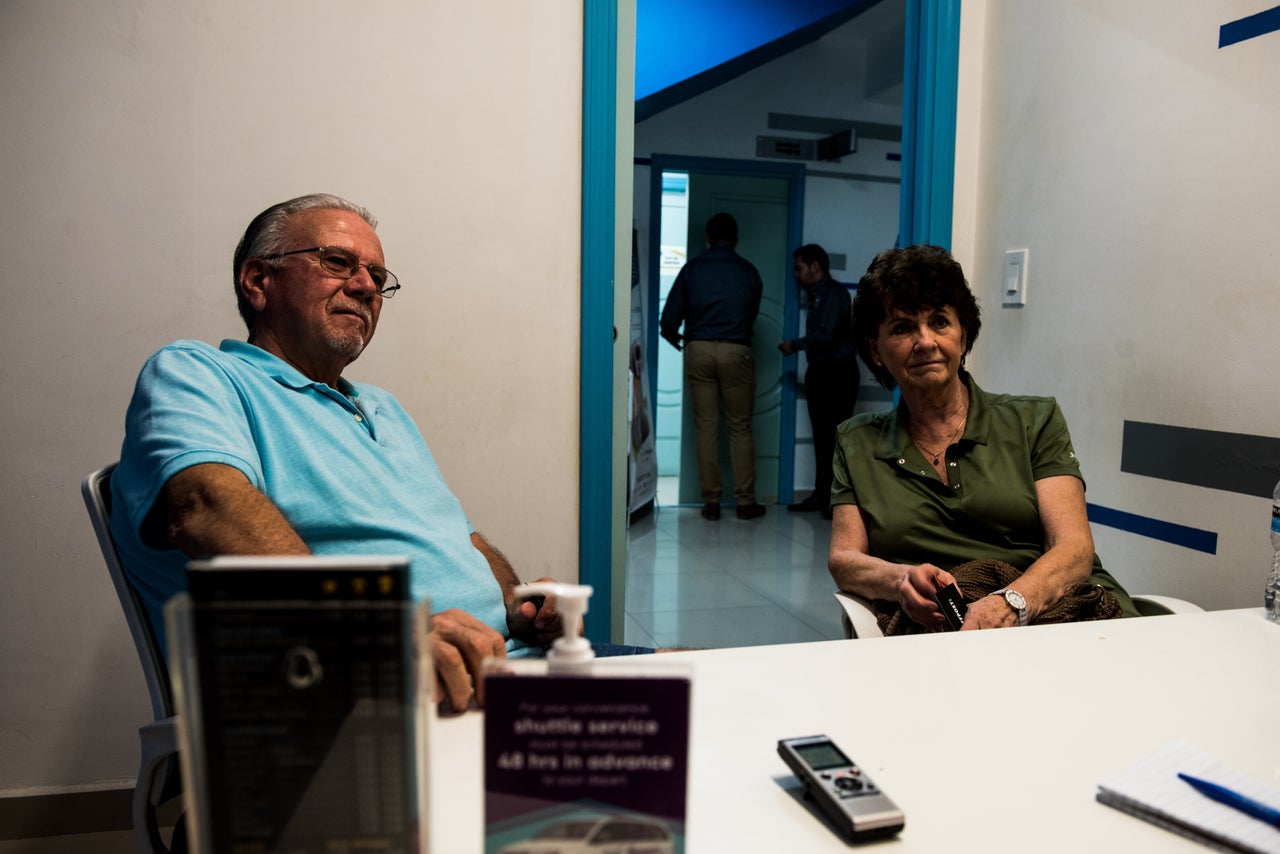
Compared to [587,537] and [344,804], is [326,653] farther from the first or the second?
[587,537]

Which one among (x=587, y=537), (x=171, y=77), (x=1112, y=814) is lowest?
(x=587, y=537)

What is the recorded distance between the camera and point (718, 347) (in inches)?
222

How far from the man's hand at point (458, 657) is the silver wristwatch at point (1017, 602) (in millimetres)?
1009

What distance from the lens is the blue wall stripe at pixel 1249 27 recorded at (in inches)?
67.6

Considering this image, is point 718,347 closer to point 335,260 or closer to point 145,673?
point 335,260

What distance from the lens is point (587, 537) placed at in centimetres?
228

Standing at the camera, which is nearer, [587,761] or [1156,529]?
[587,761]

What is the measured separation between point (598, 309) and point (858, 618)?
1.09 meters

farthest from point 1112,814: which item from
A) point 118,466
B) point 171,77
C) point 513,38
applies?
point 171,77

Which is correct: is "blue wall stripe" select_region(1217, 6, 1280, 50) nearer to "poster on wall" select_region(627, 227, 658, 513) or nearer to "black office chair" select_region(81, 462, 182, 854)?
"black office chair" select_region(81, 462, 182, 854)

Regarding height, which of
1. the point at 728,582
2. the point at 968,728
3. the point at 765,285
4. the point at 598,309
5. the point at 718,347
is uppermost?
the point at 765,285

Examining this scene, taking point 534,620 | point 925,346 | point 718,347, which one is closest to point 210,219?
point 534,620

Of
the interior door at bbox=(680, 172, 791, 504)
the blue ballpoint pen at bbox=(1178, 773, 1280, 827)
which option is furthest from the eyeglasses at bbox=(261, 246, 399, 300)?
the interior door at bbox=(680, 172, 791, 504)

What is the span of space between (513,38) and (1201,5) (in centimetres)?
163
